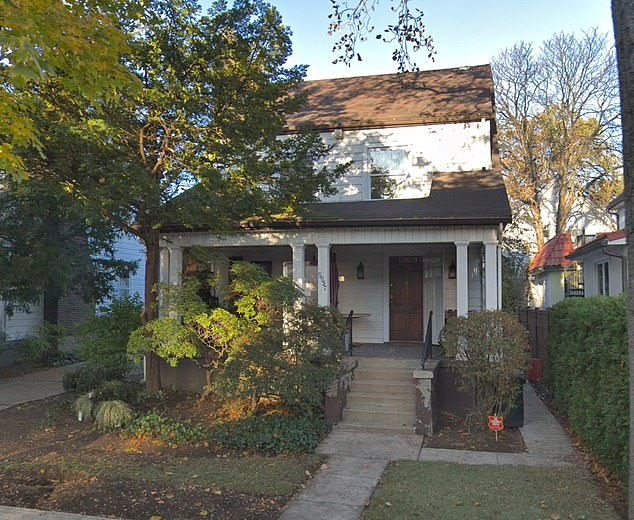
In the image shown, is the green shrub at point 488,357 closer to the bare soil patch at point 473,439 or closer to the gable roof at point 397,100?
the bare soil patch at point 473,439

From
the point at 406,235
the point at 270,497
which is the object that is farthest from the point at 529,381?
the point at 270,497

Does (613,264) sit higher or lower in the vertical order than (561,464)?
higher

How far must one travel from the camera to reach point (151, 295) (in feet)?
30.2

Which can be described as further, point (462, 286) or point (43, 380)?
point (43, 380)

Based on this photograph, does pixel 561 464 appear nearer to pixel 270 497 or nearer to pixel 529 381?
pixel 270 497

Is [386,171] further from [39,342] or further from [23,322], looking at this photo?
[23,322]

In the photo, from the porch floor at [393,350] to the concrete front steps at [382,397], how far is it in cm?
53

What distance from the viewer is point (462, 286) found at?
9398 mm

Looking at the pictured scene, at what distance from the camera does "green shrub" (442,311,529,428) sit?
25.1 ft

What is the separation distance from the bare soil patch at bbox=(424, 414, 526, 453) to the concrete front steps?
19.1 inches

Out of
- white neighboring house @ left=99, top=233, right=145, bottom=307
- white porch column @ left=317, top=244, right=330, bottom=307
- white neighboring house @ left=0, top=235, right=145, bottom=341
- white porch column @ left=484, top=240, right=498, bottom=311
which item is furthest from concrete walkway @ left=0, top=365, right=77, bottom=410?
white porch column @ left=484, top=240, right=498, bottom=311

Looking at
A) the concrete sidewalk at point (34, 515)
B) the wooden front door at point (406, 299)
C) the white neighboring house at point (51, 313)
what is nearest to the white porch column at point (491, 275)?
the wooden front door at point (406, 299)

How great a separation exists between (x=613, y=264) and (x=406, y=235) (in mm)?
7445

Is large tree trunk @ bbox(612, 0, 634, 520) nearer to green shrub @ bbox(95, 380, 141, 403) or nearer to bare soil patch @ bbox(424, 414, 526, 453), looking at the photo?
bare soil patch @ bbox(424, 414, 526, 453)
